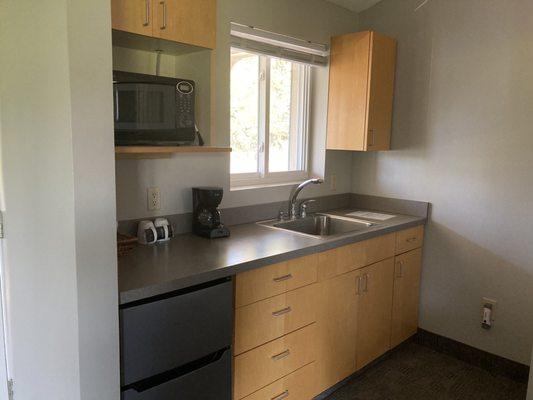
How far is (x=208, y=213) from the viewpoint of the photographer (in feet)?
7.26

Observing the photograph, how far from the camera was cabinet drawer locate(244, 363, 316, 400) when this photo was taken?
6.53 feet

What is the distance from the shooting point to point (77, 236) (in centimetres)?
128

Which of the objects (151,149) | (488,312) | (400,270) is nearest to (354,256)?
(400,270)

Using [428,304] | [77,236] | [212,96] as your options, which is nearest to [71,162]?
[77,236]

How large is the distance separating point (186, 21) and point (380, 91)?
1.53m

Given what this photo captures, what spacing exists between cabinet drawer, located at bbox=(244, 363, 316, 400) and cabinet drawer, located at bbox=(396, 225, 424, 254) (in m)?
0.98

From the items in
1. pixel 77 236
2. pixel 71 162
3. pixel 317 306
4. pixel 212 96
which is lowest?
pixel 317 306

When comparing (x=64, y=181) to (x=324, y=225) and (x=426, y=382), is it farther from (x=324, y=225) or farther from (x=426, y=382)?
(x=426, y=382)

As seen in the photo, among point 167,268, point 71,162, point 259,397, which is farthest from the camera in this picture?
point 259,397

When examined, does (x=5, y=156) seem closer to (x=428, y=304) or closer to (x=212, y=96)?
(x=212, y=96)

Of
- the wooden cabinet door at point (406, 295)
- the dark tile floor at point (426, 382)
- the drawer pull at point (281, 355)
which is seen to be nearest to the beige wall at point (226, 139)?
the wooden cabinet door at point (406, 295)

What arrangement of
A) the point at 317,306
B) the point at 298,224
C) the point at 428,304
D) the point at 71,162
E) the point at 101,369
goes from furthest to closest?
the point at 428,304 → the point at 298,224 → the point at 317,306 → the point at 101,369 → the point at 71,162

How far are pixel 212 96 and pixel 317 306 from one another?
115 cm

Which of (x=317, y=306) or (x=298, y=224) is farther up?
(x=298, y=224)
